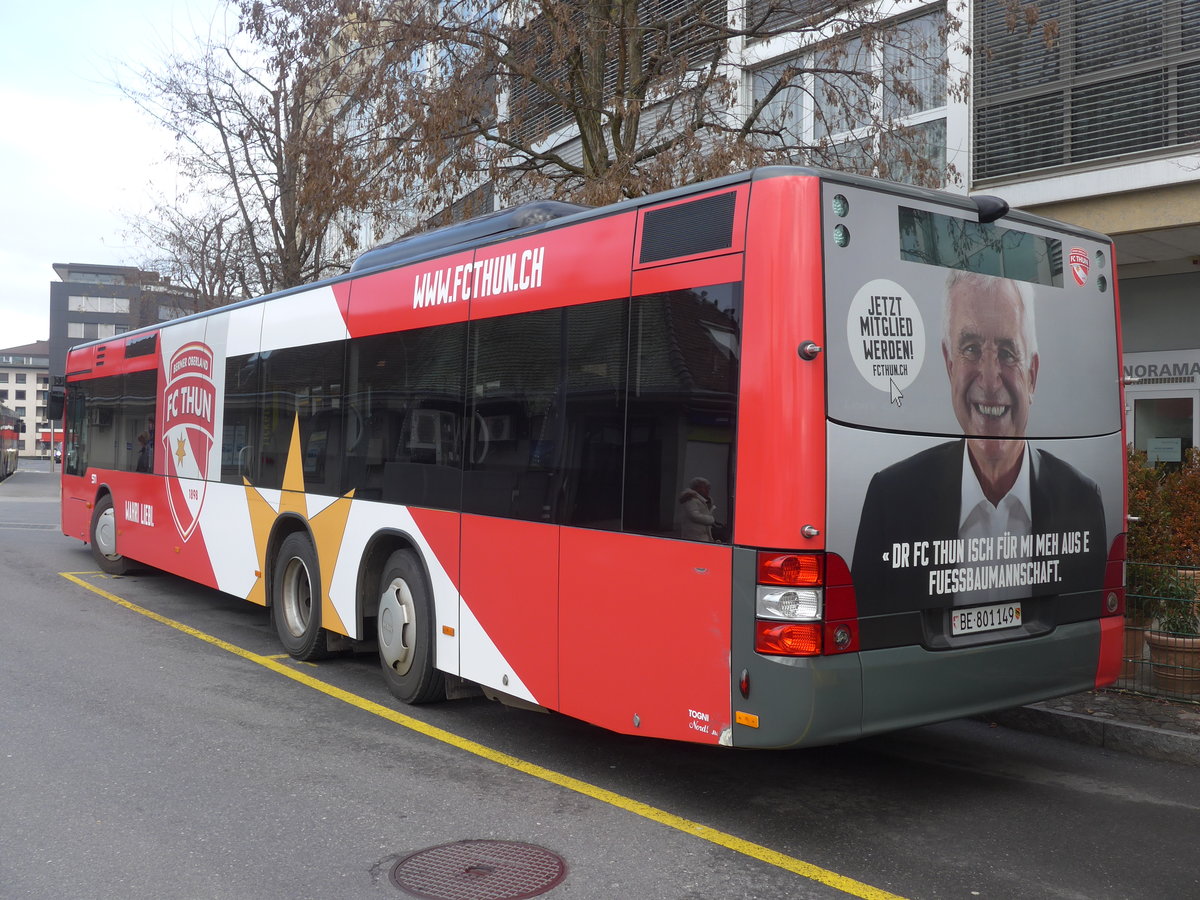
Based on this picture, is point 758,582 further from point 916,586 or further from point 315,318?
point 315,318

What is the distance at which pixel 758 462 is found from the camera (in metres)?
4.57

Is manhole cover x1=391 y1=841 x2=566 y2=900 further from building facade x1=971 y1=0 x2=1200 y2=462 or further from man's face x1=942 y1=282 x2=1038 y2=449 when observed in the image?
building facade x1=971 y1=0 x2=1200 y2=462

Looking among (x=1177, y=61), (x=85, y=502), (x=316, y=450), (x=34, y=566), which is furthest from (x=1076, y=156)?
(x=34, y=566)

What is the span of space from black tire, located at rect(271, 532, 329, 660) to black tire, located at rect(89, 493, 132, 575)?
5.32 m

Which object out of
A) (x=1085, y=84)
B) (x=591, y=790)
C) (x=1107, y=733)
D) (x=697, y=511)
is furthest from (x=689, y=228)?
(x=1085, y=84)

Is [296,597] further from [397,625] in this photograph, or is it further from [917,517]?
[917,517]

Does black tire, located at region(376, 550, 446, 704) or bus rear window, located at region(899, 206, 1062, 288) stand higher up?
bus rear window, located at region(899, 206, 1062, 288)

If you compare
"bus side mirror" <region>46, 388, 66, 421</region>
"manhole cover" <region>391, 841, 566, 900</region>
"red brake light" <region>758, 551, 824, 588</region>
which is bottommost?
"manhole cover" <region>391, 841, 566, 900</region>

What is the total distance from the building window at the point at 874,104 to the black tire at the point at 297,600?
Answer: 269 inches

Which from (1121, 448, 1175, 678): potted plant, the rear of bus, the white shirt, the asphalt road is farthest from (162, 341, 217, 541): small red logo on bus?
(1121, 448, 1175, 678): potted plant

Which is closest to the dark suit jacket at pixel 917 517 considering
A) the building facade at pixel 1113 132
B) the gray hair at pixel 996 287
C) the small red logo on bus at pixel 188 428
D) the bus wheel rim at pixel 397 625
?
the gray hair at pixel 996 287

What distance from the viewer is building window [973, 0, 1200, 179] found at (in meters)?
12.2

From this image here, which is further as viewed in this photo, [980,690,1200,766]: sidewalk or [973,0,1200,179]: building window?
[973,0,1200,179]: building window

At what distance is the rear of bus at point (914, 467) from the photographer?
4.54 metres
